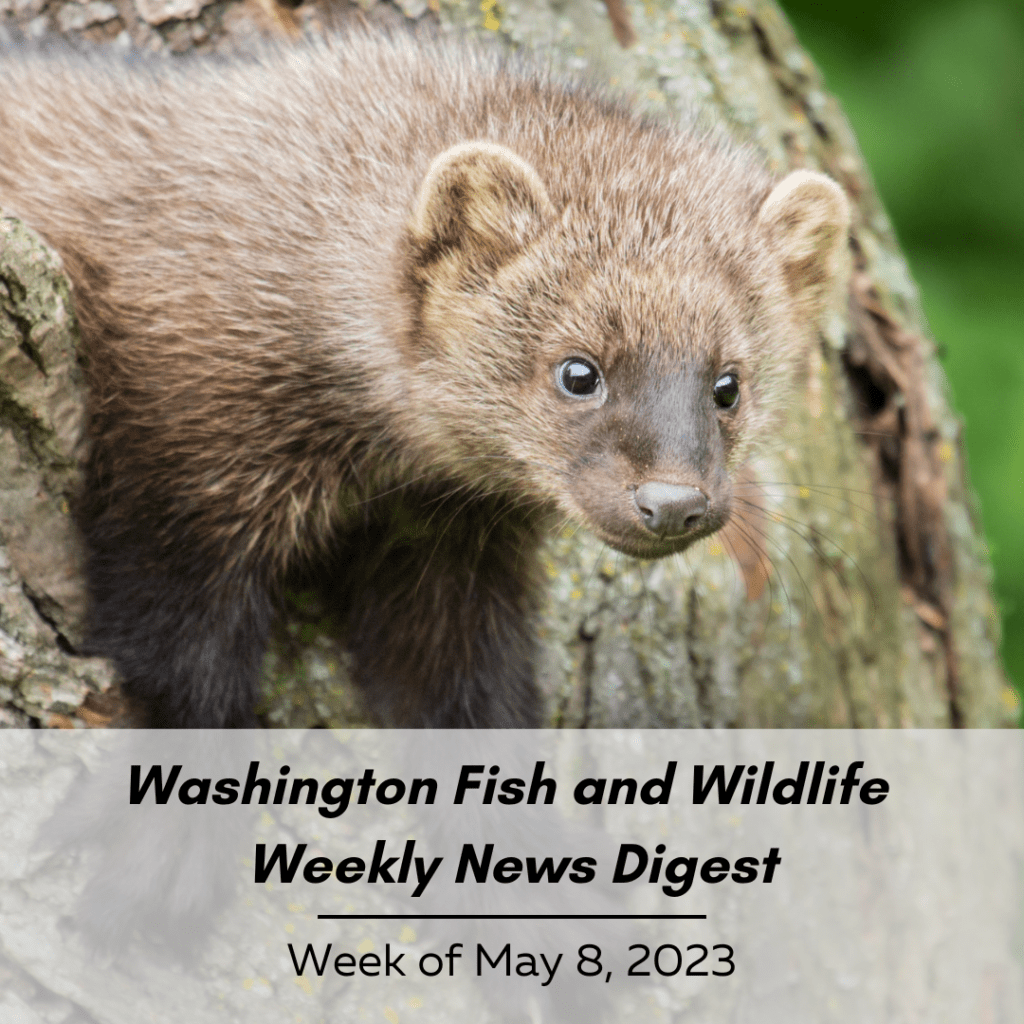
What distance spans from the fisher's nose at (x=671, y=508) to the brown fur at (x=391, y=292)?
3 centimetres

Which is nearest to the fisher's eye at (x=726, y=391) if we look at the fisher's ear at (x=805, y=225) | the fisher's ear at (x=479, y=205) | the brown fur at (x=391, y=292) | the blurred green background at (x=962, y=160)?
the brown fur at (x=391, y=292)

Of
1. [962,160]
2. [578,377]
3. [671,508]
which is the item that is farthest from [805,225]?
[962,160]

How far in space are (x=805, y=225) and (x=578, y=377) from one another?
2.35ft

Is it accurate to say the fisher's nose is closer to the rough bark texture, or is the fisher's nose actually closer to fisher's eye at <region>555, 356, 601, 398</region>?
fisher's eye at <region>555, 356, 601, 398</region>

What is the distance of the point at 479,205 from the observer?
7.98 ft

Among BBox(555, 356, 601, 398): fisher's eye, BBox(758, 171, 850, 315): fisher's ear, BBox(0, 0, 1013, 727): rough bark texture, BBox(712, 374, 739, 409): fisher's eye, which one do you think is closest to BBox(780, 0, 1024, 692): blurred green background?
BBox(0, 0, 1013, 727): rough bark texture

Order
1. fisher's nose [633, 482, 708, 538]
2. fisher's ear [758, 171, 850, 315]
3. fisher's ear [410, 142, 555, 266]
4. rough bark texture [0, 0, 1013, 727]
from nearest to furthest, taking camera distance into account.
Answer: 1. fisher's nose [633, 482, 708, 538]
2. fisher's ear [410, 142, 555, 266]
3. rough bark texture [0, 0, 1013, 727]
4. fisher's ear [758, 171, 850, 315]

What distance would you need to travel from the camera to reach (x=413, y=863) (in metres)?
2.82

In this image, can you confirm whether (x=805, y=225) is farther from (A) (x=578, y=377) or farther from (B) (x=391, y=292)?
(B) (x=391, y=292)

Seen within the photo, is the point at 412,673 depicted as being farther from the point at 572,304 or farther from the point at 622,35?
the point at 622,35

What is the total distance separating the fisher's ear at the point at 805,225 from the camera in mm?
2727

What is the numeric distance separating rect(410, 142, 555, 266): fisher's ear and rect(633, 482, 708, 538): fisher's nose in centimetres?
60

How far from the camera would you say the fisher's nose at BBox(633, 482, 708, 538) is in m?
2.25

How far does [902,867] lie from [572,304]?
1.99 m
